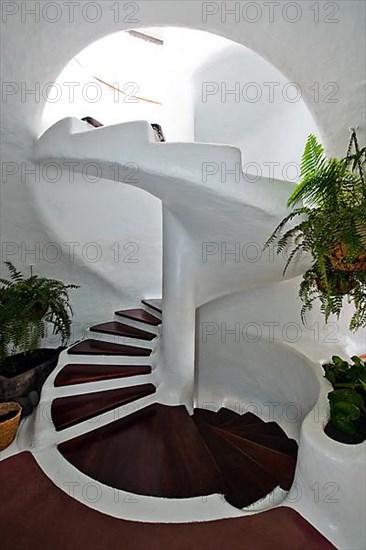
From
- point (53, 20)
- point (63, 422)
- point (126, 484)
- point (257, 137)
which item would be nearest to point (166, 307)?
point (63, 422)

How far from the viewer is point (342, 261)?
1666 mm

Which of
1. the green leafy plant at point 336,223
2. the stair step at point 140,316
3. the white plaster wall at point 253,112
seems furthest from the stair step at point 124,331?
the white plaster wall at point 253,112

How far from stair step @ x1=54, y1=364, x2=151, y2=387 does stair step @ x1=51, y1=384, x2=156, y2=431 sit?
0.40 feet

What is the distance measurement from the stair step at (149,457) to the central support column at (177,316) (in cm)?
37

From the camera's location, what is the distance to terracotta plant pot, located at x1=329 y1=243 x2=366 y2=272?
161 centimetres

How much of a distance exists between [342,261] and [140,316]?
2.62m

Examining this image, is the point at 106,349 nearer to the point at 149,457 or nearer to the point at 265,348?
the point at 149,457

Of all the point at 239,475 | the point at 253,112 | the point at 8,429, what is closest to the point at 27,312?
the point at 8,429

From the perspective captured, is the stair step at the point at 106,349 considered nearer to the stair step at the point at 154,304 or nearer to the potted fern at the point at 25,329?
the potted fern at the point at 25,329

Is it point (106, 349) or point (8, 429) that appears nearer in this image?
point (8, 429)

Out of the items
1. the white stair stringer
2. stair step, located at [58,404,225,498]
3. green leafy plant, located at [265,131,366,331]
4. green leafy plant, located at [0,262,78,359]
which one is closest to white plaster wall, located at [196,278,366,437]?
the white stair stringer

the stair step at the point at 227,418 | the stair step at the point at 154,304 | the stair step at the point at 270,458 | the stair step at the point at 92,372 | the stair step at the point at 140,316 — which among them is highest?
the stair step at the point at 154,304

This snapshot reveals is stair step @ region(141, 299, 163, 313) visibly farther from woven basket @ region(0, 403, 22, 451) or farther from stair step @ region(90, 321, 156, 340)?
woven basket @ region(0, 403, 22, 451)

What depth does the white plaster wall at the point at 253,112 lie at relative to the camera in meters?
3.77
